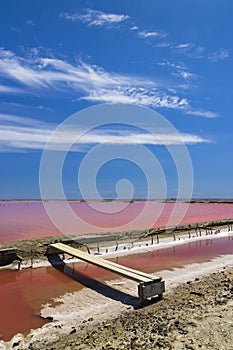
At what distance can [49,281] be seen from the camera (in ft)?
39.7

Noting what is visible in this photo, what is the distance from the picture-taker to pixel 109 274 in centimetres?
1292

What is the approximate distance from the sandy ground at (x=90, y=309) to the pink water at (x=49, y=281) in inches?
11.5

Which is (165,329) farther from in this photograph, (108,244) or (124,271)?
(108,244)

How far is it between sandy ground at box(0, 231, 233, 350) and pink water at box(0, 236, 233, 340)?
29 centimetres

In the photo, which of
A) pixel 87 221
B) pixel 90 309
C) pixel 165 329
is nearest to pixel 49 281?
pixel 90 309

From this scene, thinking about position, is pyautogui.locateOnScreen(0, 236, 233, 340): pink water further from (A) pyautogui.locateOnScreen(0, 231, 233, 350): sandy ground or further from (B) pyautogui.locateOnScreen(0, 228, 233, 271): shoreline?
(B) pyautogui.locateOnScreen(0, 228, 233, 271): shoreline

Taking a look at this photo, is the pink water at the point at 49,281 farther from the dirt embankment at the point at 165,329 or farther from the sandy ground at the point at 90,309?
the dirt embankment at the point at 165,329

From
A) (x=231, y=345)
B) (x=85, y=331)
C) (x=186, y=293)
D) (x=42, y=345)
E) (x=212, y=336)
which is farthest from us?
(x=186, y=293)

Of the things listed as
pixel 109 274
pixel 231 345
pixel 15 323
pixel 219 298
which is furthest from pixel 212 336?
pixel 109 274

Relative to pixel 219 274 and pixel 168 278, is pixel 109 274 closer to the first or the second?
pixel 168 278

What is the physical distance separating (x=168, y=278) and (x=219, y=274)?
2050 mm

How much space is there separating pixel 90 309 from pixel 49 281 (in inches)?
144

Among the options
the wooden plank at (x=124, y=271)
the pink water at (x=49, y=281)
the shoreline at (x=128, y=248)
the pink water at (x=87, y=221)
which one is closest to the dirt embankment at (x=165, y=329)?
the wooden plank at (x=124, y=271)

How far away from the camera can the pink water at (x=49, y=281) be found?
27.8 feet
